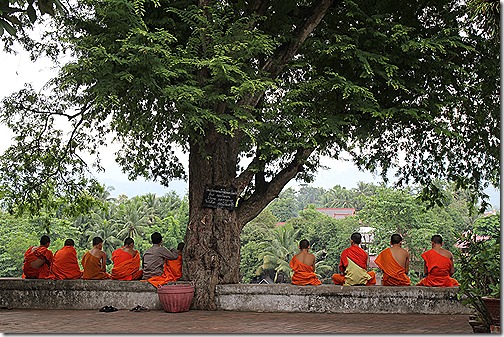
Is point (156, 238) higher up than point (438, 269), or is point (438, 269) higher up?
point (156, 238)

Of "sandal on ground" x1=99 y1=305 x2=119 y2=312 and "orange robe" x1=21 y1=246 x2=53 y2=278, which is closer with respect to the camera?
"sandal on ground" x1=99 y1=305 x2=119 y2=312

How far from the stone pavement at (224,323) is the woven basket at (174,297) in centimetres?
17

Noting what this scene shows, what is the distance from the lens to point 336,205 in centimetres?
10331

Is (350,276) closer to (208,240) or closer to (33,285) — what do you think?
(208,240)

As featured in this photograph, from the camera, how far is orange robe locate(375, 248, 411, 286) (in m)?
11.4

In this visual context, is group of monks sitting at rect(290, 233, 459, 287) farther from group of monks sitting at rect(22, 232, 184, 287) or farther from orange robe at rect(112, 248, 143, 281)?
orange robe at rect(112, 248, 143, 281)

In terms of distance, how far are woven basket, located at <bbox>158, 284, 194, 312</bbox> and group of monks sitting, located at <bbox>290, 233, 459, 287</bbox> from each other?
206cm

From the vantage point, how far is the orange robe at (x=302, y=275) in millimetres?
11570

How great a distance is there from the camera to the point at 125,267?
12.4 meters

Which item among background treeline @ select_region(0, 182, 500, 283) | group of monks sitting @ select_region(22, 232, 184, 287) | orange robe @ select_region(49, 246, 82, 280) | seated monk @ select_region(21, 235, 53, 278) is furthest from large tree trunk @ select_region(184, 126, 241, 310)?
background treeline @ select_region(0, 182, 500, 283)

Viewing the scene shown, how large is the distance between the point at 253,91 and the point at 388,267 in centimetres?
418

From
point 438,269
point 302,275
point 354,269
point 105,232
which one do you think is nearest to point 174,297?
point 302,275

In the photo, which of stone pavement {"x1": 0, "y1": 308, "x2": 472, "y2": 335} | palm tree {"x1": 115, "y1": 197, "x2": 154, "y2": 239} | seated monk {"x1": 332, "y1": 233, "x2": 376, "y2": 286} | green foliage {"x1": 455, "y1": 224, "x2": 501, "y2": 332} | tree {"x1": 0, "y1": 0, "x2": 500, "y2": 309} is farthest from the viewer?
palm tree {"x1": 115, "y1": 197, "x2": 154, "y2": 239}

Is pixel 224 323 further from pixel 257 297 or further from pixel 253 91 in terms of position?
pixel 253 91
